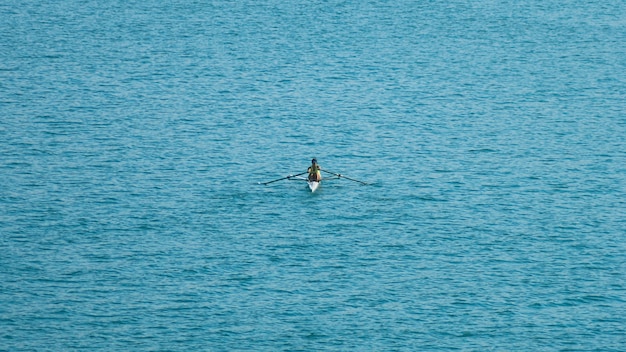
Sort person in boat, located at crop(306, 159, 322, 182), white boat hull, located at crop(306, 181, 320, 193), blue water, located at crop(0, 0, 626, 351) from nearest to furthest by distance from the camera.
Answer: blue water, located at crop(0, 0, 626, 351)
person in boat, located at crop(306, 159, 322, 182)
white boat hull, located at crop(306, 181, 320, 193)

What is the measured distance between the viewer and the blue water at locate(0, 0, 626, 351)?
11025cm

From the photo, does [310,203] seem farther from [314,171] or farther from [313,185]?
[314,171]

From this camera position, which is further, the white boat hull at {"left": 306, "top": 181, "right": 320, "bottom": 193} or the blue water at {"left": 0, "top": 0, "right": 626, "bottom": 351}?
the white boat hull at {"left": 306, "top": 181, "right": 320, "bottom": 193}

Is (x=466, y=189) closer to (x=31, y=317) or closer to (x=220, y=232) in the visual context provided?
(x=220, y=232)

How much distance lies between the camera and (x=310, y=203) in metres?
135

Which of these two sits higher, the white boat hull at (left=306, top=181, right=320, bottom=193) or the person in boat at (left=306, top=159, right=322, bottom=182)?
the person in boat at (left=306, top=159, right=322, bottom=182)

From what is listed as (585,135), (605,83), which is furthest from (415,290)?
(605,83)

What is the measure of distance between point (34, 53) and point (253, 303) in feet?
300

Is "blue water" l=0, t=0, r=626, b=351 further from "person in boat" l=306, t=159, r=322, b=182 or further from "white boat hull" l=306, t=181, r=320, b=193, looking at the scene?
"person in boat" l=306, t=159, r=322, b=182

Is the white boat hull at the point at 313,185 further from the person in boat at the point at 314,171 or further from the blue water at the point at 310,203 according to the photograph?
the blue water at the point at 310,203

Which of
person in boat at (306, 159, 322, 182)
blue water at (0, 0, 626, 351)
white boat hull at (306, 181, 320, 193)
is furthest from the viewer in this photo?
white boat hull at (306, 181, 320, 193)

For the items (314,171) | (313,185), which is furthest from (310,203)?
(314,171)

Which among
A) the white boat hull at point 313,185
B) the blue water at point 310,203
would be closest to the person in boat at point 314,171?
the white boat hull at point 313,185

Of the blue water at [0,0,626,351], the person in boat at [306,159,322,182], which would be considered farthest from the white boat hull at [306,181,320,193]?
the blue water at [0,0,626,351]
